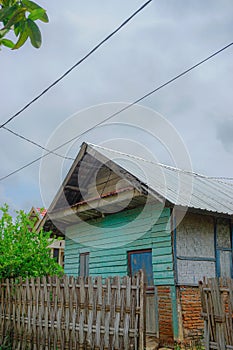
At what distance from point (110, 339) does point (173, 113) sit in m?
7.30

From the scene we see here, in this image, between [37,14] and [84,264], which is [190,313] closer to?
[84,264]

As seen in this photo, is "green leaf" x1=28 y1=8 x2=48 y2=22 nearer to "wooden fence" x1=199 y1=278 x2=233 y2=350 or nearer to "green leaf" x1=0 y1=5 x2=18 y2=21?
"green leaf" x1=0 y1=5 x2=18 y2=21

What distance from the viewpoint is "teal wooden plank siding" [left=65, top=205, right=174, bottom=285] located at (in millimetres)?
9875

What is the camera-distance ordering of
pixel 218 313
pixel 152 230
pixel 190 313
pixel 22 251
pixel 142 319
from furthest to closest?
pixel 152 230
pixel 190 313
pixel 22 251
pixel 142 319
pixel 218 313

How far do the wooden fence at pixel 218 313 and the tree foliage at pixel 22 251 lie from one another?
4.33 meters

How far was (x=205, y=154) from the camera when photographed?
680 inches

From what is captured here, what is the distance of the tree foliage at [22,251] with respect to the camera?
342 inches

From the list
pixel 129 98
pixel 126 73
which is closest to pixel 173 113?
pixel 129 98

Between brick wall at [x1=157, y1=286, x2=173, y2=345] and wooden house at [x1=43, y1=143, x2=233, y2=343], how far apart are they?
0.07 ft

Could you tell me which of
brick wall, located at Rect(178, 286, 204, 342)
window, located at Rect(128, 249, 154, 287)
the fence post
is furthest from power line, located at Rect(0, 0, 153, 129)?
brick wall, located at Rect(178, 286, 204, 342)

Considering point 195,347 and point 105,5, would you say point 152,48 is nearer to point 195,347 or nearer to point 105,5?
point 105,5

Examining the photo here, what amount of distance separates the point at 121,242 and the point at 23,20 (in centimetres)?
992

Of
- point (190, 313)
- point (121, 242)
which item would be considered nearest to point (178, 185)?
point (121, 242)

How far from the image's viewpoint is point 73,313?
7090 mm
